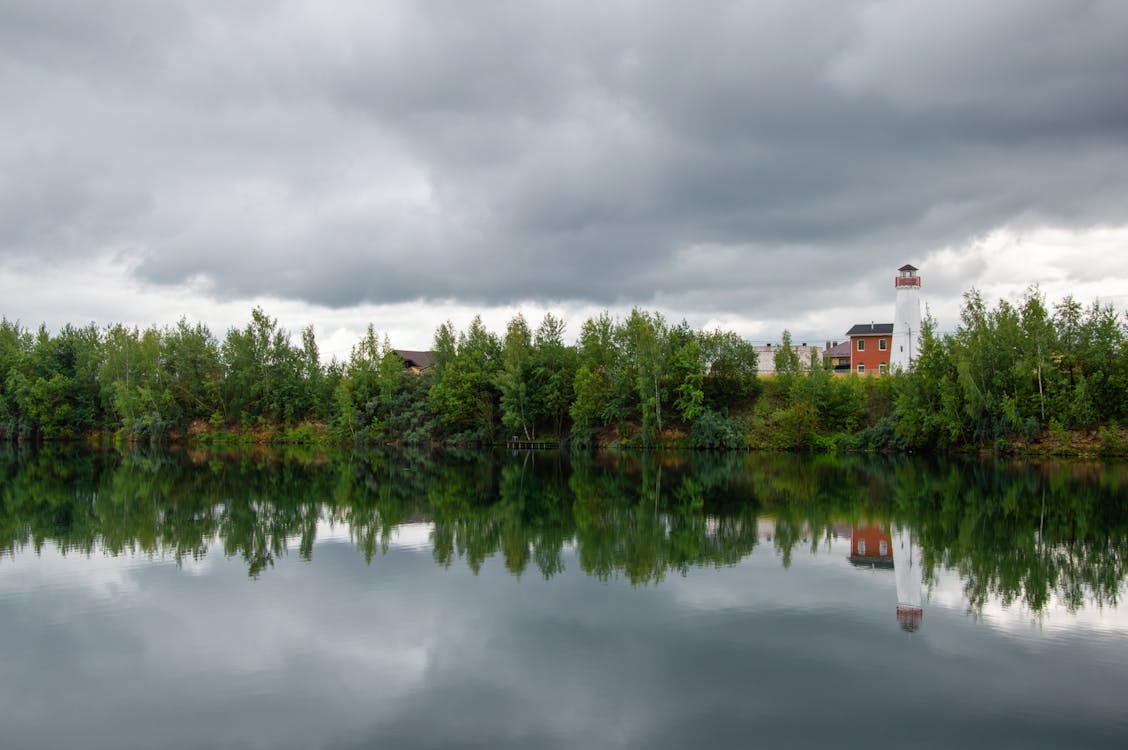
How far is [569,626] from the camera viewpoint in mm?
12352

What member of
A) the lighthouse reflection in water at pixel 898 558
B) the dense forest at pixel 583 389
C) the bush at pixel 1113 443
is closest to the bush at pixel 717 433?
the dense forest at pixel 583 389

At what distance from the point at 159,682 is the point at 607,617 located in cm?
651

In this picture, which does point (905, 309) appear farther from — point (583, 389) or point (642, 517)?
point (642, 517)

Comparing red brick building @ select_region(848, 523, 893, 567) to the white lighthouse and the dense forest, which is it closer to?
the dense forest

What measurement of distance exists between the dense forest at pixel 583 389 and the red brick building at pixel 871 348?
55.6 ft

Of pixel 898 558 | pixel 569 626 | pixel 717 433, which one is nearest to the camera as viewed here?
pixel 569 626

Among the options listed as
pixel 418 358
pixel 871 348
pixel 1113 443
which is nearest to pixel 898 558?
pixel 1113 443

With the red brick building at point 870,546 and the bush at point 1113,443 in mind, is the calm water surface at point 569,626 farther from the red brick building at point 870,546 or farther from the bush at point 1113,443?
the bush at point 1113,443

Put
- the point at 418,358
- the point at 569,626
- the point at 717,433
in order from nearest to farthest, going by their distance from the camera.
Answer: the point at 569,626, the point at 717,433, the point at 418,358

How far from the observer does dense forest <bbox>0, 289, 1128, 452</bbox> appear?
4672cm

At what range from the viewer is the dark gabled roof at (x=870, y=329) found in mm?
77125

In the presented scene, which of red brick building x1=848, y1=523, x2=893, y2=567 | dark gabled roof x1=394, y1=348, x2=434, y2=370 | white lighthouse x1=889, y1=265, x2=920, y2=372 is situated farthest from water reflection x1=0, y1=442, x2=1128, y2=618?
dark gabled roof x1=394, y1=348, x2=434, y2=370

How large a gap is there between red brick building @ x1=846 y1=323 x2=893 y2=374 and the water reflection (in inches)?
1416

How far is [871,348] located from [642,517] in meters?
60.9
